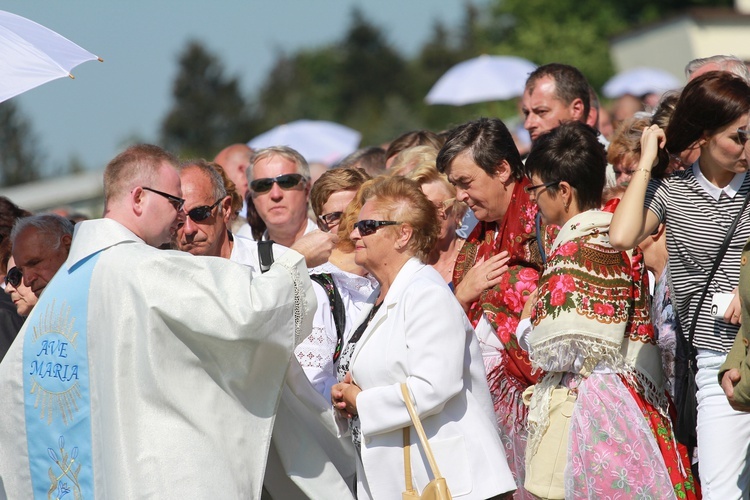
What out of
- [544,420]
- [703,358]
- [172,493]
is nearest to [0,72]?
[172,493]

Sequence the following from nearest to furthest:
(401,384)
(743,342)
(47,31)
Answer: (743,342), (401,384), (47,31)

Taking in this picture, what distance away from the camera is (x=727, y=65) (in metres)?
5.84

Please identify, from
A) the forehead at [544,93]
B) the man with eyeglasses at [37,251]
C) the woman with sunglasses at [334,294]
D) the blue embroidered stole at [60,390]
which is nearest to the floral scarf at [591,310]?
the woman with sunglasses at [334,294]

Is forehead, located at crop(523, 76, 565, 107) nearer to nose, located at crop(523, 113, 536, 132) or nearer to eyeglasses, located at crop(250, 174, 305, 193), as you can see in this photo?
nose, located at crop(523, 113, 536, 132)

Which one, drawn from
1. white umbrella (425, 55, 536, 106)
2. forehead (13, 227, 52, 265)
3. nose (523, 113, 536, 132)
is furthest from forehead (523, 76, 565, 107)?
white umbrella (425, 55, 536, 106)

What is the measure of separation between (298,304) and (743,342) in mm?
1877

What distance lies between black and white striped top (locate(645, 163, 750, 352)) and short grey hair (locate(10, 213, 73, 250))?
323 cm

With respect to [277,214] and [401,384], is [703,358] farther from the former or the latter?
[277,214]

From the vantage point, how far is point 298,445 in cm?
551

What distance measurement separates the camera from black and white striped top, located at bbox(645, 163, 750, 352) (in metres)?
4.97

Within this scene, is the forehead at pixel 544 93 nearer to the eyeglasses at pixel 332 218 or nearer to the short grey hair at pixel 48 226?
the eyeglasses at pixel 332 218

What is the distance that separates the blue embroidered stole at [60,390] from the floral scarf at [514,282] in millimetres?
1904

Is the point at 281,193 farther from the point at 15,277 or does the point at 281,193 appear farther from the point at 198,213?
the point at 15,277

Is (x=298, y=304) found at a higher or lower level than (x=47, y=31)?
lower
